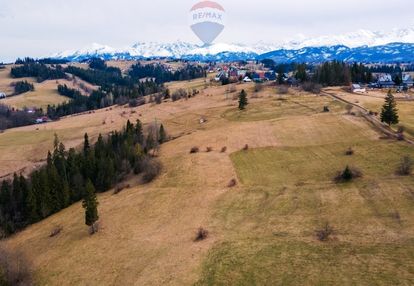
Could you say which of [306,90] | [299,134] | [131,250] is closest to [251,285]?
[131,250]

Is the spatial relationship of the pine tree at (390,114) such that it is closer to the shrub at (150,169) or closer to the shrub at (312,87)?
the shrub at (150,169)

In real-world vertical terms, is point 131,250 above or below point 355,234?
below

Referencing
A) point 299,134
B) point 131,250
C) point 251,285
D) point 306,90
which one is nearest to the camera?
point 251,285

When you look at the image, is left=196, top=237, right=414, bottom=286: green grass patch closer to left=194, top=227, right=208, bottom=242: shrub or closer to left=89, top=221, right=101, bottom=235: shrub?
left=194, top=227, right=208, bottom=242: shrub

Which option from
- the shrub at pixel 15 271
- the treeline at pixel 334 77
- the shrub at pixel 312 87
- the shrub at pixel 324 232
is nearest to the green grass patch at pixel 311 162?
the shrub at pixel 324 232

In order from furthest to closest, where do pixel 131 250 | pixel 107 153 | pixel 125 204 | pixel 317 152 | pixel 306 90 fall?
pixel 306 90 < pixel 107 153 < pixel 317 152 < pixel 125 204 < pixel 131 250

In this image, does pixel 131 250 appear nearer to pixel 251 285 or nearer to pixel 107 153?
pixel 251 285

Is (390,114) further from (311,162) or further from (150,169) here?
(150,169)
